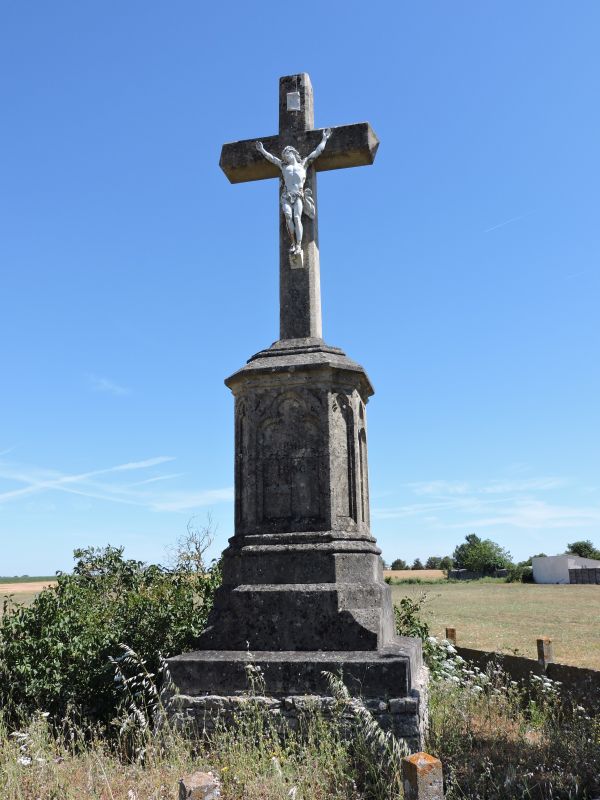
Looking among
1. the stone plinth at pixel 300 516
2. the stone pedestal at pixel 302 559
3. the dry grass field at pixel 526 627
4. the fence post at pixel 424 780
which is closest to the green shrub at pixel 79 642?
the stone pedestal at pixel 302 559

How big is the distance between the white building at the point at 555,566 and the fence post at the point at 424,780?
6417 centimetres

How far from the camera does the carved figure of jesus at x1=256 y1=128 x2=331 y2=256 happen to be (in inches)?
297

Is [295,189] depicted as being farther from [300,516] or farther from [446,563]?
[446,563]

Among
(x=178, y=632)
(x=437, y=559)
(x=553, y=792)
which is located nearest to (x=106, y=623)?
(x=178, y=632)

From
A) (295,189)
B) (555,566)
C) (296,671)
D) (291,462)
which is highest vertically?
(295,189)

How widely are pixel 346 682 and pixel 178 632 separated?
7.59ft

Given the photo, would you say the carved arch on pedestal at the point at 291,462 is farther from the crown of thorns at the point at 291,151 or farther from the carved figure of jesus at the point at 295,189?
the crown of thorns at the point at 291,151

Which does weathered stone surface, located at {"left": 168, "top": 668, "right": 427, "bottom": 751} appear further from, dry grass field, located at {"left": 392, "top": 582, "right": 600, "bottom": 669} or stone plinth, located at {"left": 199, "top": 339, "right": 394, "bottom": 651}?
dry grass field, located at {"left": 392, "top": 582, "right": 600, "bottom": 669}

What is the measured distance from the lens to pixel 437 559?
333 feet

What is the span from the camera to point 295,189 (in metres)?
7.67

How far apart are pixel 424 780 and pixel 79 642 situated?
474 cm

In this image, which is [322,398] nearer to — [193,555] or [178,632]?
[178,632]

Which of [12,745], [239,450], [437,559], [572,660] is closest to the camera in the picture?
[12,745]

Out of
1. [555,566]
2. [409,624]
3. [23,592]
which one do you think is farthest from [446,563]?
[409,624]
